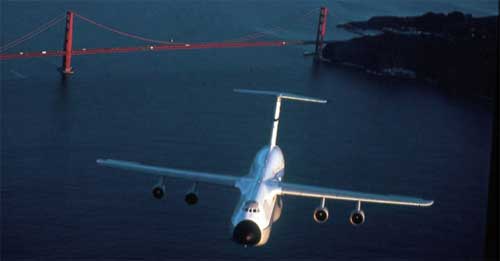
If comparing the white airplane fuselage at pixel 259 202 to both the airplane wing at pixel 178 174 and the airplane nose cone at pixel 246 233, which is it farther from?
the airplane wing at pixel 178 174

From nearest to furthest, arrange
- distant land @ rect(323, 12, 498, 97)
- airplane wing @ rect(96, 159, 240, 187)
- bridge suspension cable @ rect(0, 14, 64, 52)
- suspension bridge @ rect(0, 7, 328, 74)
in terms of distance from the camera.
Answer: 1. airplane wing @ rect(96, 159, 240, 187)
2. suspension bridge @ rect(0, 7, 328, 74)
3. bridge suspension cable @ rect(0, 14, 64, 52)
4. distant land @ rect(323, 12, 498, 97)

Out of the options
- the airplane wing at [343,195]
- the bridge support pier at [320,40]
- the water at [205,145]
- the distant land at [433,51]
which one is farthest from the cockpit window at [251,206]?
the bridge support pier at [320,40]

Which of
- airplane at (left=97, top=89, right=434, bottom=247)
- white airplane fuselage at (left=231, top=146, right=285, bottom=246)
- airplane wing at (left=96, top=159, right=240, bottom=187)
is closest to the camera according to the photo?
white airplane fuselage at (left=231, top=146, right=285, bottom=246)

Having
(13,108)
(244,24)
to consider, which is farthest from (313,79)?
(13,108)

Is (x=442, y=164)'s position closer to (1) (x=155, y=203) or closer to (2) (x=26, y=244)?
(1) (x=155, y=203)

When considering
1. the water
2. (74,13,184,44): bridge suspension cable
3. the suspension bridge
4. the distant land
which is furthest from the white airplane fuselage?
(74,13,184,44): bridge suspension cable

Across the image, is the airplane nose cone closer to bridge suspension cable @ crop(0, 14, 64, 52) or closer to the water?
the water

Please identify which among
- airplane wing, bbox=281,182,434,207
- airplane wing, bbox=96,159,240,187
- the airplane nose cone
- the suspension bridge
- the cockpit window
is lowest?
the airplane nose cone
